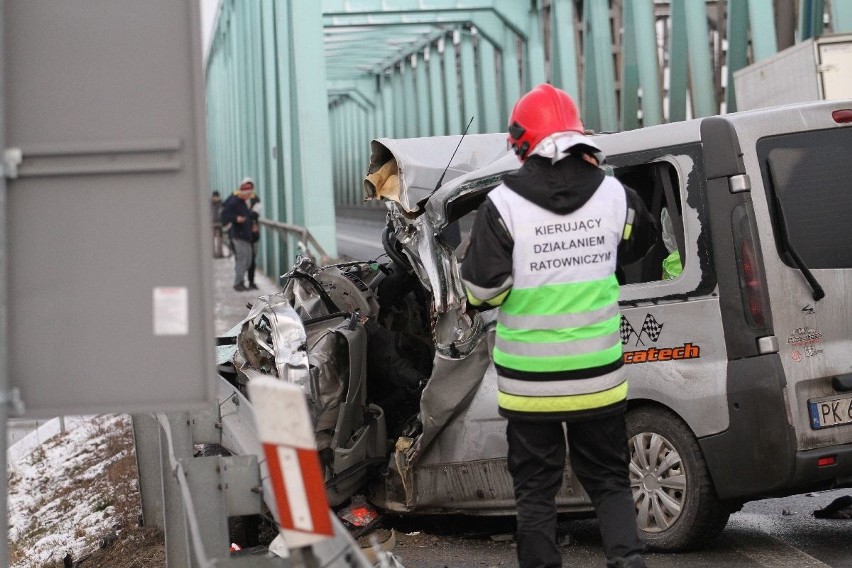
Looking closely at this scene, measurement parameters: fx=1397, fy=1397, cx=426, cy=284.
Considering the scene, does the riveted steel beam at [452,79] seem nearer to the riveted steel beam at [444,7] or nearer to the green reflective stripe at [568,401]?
the riveted steel beam at [444,7]

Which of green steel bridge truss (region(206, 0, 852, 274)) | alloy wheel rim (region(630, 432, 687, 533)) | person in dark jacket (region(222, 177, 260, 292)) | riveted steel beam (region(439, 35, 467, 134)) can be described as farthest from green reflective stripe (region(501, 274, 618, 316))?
riveted steel beam (region(439, 35, 467, 134))

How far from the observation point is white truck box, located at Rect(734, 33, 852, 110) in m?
10.5

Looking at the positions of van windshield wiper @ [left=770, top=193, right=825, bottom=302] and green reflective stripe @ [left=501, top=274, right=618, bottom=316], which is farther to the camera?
van windshield wiper @ [left=770, top=193, right=825, bottom=302]

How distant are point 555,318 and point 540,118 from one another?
2.17ft

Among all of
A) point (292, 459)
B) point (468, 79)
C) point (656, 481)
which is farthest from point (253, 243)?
point (292, 459)

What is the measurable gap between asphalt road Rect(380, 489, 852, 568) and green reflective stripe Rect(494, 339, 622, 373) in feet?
4.31

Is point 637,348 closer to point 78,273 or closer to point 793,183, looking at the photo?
point 793,183

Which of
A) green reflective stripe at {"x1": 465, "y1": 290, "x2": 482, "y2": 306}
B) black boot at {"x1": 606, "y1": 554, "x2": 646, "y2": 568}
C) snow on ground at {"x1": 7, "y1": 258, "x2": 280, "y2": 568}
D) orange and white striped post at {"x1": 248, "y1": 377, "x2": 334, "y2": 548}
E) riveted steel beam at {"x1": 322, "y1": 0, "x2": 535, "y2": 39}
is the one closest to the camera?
orange and white striped post at {"x1": 248, "y1": 377, "x2": 334, "y2": 548}

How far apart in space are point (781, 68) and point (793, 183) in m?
6.00

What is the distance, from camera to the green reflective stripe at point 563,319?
14.8ft

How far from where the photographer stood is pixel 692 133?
5523mm

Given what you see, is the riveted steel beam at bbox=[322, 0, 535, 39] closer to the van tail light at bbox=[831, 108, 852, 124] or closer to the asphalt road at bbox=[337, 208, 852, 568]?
the asphalt road at bbox=[337, 208, 852, 568]

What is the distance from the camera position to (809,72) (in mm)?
10688

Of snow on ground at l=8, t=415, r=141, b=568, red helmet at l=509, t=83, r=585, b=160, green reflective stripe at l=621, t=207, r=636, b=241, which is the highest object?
red helmet at l=509, t=83, r=585, b=160
